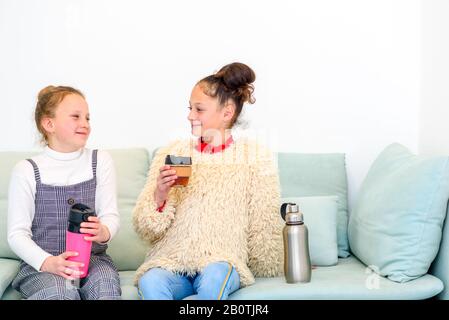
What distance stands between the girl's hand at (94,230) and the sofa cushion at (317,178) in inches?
30.3

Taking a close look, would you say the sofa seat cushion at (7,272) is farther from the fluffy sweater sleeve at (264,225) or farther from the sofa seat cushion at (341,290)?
the fluffy sweater sleeve at (264,225)

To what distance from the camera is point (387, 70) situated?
263 centimetres

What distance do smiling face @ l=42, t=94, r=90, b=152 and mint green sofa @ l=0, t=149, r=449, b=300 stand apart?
1.25 ft

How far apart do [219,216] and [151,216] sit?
198mm

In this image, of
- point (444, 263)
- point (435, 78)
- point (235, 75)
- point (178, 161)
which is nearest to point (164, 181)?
point (178, 161)

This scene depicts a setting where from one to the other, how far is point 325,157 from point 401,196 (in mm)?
542

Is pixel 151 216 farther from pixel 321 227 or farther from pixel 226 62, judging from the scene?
pixel 226 62

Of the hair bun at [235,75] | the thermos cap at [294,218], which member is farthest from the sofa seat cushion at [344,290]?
the hair bun at [235,75]

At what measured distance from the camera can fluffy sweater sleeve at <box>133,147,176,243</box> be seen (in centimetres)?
196

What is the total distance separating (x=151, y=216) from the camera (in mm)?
1954

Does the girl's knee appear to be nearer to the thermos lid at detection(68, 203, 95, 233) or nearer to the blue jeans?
the blue jeans

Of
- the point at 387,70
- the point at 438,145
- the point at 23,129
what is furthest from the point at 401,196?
the point at 23,129

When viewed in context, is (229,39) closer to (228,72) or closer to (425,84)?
(228,72)

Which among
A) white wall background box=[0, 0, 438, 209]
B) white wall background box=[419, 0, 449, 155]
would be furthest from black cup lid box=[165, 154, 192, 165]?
white wall background box=[419, 0, 449, 155]
